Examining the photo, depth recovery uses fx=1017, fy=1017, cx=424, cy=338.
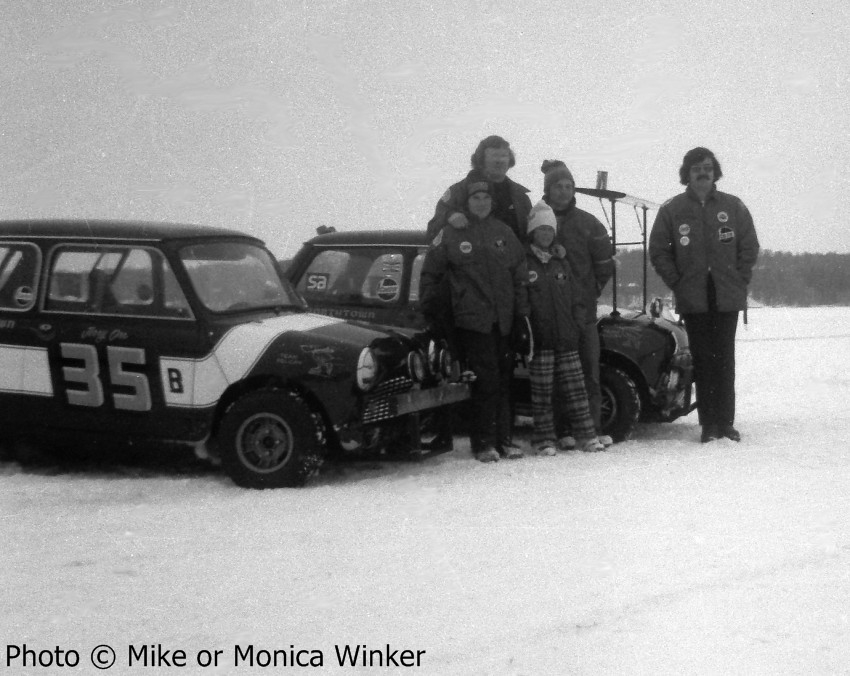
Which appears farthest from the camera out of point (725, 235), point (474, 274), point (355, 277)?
point (355, 277)

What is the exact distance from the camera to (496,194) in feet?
23.8

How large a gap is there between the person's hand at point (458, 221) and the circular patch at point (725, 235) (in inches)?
79.1

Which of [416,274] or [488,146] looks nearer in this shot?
[488,146]

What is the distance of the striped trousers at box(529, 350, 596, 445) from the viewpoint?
23.5 ft

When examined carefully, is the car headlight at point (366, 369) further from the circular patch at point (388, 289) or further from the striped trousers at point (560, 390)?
the striped trousers at point (560, 390)

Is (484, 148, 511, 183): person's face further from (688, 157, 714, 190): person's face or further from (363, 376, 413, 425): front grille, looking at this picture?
(363, 376, 413, 425): front grille

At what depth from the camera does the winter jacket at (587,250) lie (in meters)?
7.35

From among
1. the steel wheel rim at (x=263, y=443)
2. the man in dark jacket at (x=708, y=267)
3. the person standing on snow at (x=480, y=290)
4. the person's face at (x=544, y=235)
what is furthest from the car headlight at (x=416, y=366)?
the man in dark jacket at (x=708, y=267)

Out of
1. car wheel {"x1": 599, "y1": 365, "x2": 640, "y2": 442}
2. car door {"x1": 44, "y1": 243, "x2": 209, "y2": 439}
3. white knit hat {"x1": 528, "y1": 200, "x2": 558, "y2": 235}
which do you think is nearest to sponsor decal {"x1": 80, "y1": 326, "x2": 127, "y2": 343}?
car door {"x1": 44, "y1": 243, "x2": 209, "y2": 439}

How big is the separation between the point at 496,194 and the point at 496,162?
232mm

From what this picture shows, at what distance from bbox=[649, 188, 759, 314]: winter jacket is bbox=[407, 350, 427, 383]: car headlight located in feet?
6.93

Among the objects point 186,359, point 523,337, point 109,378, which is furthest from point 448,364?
point 109,378

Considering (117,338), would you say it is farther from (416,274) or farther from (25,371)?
(416,274)

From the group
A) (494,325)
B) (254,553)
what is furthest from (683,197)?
(254,553)
